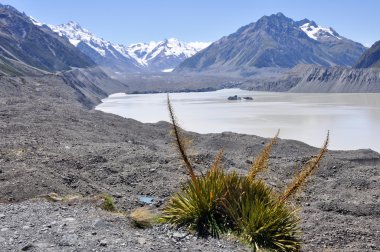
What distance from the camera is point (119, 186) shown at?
21562 millimetres

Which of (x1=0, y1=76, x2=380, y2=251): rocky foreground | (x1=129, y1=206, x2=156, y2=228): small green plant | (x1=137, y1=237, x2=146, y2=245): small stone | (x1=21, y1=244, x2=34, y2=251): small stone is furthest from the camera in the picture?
(x1=129, y1=206, x2=156, y2=228): small green plant

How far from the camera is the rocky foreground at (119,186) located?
8469 millimetres

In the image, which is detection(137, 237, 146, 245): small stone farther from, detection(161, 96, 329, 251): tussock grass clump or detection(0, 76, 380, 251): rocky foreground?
detection(161, 96, 329, 251): tussock grass clump

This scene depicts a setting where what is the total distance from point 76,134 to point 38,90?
45878mm

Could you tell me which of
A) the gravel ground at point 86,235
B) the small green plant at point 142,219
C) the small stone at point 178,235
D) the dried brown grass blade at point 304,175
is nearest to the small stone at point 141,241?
the gravel ground at point 86,235

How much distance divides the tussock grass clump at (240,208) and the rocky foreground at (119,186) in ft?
1.49

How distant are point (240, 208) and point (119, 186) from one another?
43.4 ft

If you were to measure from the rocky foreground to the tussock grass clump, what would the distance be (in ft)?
1.49

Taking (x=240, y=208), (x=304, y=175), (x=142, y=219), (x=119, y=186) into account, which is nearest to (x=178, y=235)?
(x=142, y=219)

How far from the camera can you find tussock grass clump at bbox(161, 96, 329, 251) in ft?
28.8

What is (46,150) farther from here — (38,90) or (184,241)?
(38,90)

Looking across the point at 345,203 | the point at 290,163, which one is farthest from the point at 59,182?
the point at 290,163

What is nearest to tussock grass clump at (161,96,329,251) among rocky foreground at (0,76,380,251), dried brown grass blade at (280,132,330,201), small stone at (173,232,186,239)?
dried brown grass blade at (280,132,330,201)

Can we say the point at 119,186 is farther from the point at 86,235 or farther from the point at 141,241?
the point at 141,241
